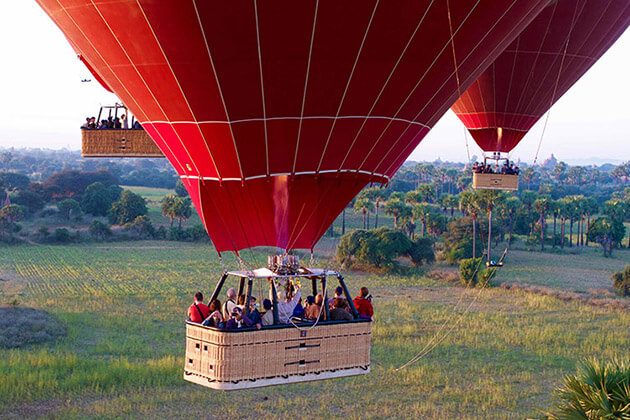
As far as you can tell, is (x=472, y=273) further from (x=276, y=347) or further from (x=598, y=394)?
(x=276, y=347)

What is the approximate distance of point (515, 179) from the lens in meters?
16.4

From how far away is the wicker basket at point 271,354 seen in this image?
795cm

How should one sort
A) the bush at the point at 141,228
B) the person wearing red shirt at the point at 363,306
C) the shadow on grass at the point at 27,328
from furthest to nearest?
the bush at the point at 141,228 < the shadow on grass at the point at 27,328 < the person wearing red shirt at the point at 363,306

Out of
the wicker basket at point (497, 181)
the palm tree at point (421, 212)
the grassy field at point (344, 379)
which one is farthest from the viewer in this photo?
the palm tree at point (421, 212)

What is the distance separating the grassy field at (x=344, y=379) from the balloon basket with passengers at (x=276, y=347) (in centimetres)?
692

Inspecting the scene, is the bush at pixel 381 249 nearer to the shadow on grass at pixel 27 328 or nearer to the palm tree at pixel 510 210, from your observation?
the palm tree at pixel 510 210

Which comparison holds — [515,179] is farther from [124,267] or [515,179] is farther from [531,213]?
[531,213]

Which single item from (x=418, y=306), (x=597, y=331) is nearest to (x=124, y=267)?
(x=418, y=306)

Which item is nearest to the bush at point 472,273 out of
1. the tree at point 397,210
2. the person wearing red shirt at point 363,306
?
the tree at point 397,210

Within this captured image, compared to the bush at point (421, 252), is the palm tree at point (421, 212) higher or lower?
higher

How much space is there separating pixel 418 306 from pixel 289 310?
59.4ft

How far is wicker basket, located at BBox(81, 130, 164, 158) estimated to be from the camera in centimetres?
1184

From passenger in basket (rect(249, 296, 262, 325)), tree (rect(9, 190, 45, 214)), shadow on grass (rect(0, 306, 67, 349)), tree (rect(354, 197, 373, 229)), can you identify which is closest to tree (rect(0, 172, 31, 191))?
tree (rect(9, 190, 45, 214))

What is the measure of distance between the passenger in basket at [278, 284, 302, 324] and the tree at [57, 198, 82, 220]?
46.1 m
